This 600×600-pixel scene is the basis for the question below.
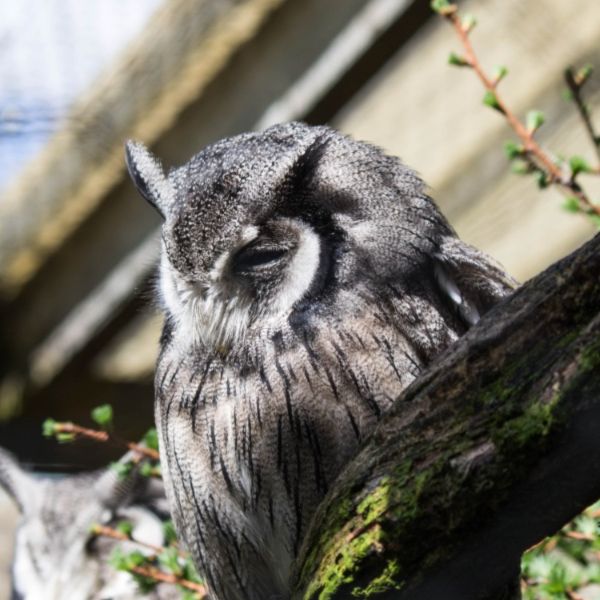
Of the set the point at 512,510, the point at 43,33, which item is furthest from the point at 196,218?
the point at 43,33

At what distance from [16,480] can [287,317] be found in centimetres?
141

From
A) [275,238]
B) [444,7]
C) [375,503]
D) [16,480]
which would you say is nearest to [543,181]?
[444,7]

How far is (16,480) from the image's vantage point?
2.70m

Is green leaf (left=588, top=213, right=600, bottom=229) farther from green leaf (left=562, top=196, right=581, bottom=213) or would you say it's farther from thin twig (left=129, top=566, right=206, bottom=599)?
thin twig (left=129, top=566, right=206, bottom=599)

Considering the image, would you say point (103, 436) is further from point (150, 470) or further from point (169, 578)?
point (169, 578)

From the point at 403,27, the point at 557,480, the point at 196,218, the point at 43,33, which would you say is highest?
the point at 43,33

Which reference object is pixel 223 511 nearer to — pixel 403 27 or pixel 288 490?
pixel 288 490

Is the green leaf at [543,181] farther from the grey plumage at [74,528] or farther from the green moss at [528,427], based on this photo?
the grey plumage at [74,528]

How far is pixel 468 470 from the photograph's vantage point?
3.42 feet

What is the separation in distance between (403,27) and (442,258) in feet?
5.03

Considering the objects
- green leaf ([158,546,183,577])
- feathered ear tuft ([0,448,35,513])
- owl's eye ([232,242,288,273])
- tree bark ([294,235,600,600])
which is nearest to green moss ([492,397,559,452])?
tree bark ([294,235,600,600])

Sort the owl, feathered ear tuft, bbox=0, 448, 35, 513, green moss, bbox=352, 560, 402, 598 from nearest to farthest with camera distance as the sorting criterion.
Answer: green moss, bbox=352, 560, 402, 598, the owl, feathered ear tuft, bbox=0, 448, 35, 513

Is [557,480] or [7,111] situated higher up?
[7,111]

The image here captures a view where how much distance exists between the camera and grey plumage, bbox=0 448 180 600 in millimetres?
2512
